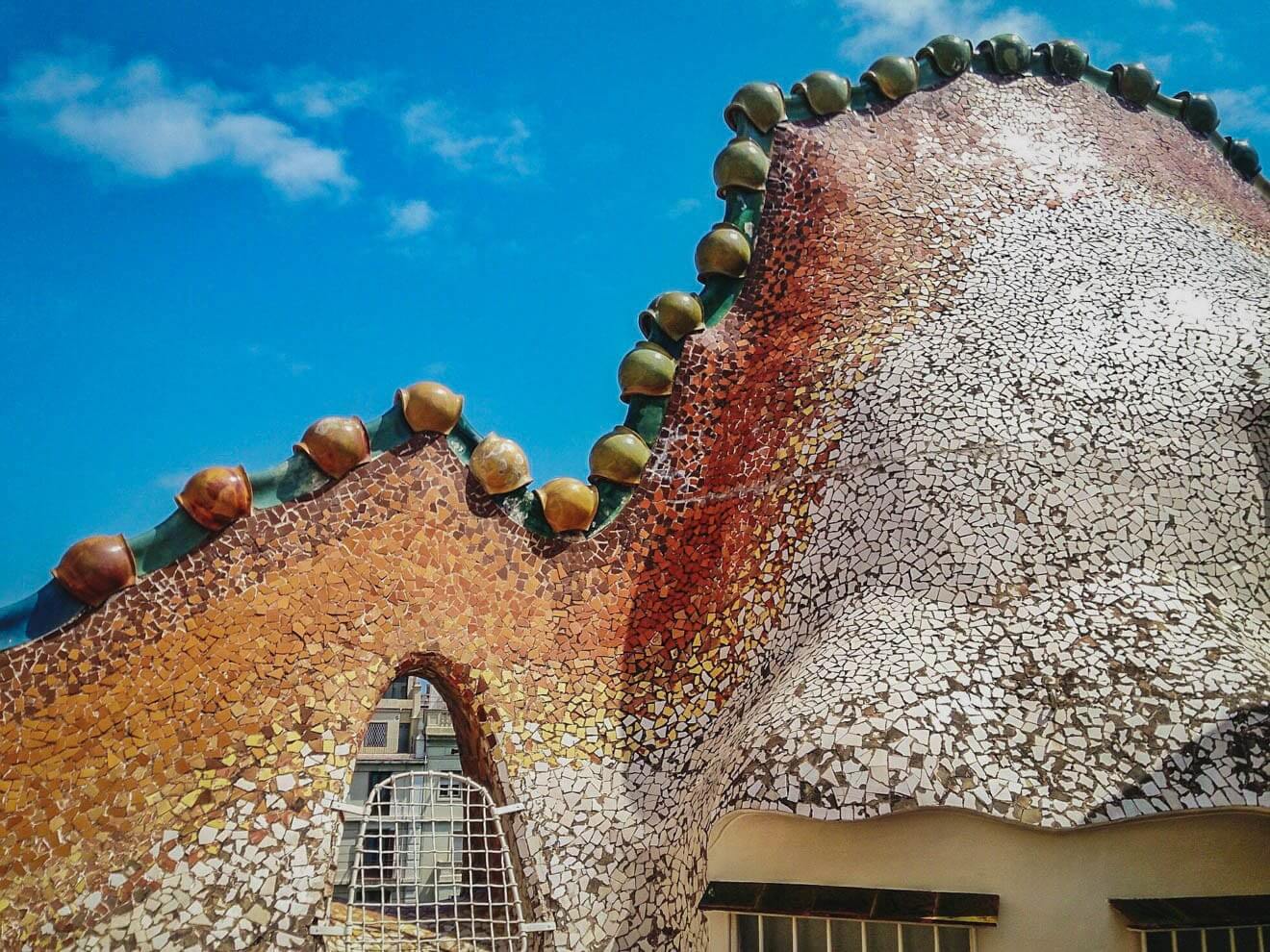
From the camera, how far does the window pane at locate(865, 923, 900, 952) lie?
4.75 metres

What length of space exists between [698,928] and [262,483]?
2.95 metres

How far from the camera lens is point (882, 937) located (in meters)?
4.77

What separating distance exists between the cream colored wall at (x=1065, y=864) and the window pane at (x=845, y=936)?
0.17 m

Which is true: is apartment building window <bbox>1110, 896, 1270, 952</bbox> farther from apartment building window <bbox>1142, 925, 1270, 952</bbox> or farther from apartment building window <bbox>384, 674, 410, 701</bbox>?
apartment building window <bbox>384, 674, 410, 701</bbox>

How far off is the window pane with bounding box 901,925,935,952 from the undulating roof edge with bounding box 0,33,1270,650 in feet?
9.14

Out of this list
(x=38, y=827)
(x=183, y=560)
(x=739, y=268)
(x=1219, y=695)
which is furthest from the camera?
(x=739, y=268)

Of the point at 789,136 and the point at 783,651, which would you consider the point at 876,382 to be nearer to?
the point at 783,651

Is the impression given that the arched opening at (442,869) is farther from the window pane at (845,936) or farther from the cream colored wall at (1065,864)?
the cream colored wall at (1065,864)

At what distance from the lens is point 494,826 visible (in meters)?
5.98

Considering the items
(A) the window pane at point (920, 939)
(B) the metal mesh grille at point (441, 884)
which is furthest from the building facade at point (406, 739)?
(A) the window pane at point (920, 939)

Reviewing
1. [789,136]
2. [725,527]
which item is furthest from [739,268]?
[725,527]

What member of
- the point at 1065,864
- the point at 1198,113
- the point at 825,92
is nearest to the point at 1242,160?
the point at 1198,113

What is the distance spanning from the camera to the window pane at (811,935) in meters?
4.90

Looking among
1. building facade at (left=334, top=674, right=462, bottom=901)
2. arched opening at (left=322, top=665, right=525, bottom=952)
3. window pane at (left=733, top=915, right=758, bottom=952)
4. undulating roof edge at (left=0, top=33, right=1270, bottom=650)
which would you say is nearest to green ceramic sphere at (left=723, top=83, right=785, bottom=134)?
undulating roof edge at (left=0, top=33, right=1270, bottom=650)
